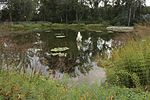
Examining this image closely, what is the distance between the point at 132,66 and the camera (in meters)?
7.04

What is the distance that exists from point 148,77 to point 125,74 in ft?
1.61

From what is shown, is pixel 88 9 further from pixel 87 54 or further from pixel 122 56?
pixel 122 56

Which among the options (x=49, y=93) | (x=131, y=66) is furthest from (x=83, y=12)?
(x=49, y=93)

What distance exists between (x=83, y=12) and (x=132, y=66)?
38787 millimetres

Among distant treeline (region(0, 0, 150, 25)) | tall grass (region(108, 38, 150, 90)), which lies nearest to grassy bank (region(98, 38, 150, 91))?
tall grass (region(108, 38, 150, 90))

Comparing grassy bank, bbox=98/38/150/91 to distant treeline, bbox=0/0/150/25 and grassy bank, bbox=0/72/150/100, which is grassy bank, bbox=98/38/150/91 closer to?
grassy bank, bbox=0/72/150/100

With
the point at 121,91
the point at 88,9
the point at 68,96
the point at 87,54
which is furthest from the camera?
the point at 88,9

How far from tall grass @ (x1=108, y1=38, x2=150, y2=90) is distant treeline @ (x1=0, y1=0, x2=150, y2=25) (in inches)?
1309

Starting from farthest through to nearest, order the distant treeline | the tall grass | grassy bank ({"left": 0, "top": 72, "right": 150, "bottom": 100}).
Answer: the distant treeline → the tall grass → grassy bank ({"left": 0, "top": 72, "right": 150, "bottom": 100})

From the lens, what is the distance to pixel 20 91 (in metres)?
4.44

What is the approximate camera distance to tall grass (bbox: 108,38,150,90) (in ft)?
22.5

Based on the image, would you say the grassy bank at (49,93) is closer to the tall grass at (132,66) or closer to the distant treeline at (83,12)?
the tall grass at (132,66)

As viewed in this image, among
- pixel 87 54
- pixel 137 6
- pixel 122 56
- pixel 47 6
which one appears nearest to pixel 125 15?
pixel 137 6

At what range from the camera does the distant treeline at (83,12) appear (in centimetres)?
4120
